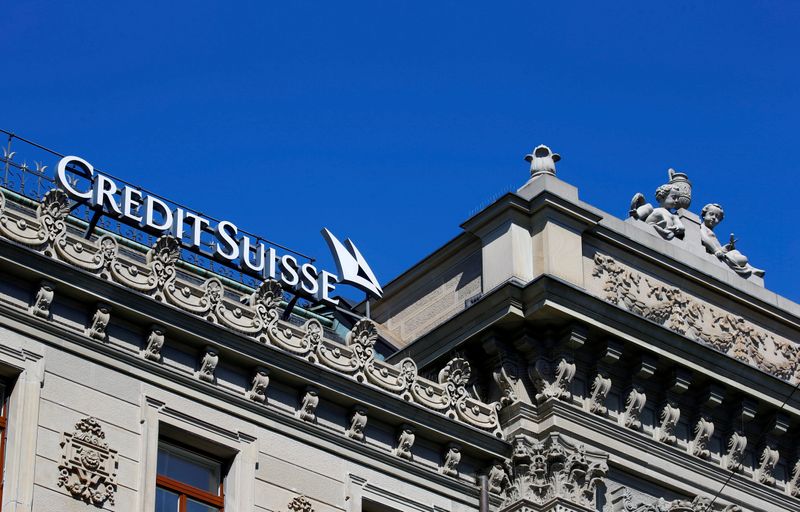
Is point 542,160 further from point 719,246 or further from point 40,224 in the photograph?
point 40,224

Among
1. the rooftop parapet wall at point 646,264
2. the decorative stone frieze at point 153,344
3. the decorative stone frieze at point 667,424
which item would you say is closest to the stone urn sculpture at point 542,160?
the rooftop parapet wall at point 646,264

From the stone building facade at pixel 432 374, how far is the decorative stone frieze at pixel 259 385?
0.04 meters

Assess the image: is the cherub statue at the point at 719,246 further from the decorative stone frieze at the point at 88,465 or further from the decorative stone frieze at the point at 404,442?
the decorative stone frieze at the point at 88,465

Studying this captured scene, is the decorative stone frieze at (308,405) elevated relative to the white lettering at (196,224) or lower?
lower

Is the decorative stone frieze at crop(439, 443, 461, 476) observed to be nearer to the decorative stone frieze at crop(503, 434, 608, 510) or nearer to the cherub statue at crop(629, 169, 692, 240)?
the decorative stone frieze at crop(503, 434, 608, 510)

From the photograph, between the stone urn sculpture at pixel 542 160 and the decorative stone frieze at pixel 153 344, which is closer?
the decorative stone frieze at pixel 153 344

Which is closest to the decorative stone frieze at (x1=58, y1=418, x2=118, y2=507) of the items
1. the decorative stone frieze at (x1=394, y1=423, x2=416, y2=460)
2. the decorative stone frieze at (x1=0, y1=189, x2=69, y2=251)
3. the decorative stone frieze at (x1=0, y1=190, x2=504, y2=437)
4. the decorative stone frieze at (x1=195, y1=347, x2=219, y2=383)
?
the decorative stone frieze at (x1=0, y1=190, x2=504, y2=437)

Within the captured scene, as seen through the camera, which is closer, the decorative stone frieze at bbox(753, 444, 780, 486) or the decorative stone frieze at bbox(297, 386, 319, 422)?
the decorative stone frieze at bbox(297, 386, 319, 422)

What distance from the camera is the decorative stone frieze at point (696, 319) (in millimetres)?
51625

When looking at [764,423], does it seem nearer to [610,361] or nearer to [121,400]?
[610,361]

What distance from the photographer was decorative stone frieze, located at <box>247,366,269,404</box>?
44.7m

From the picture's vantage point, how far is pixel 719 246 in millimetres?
55344

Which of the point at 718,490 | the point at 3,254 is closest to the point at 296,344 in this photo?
the point at 3,254

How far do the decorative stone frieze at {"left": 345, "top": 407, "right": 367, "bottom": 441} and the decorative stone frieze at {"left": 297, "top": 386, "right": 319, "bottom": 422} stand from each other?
34.0 inches
